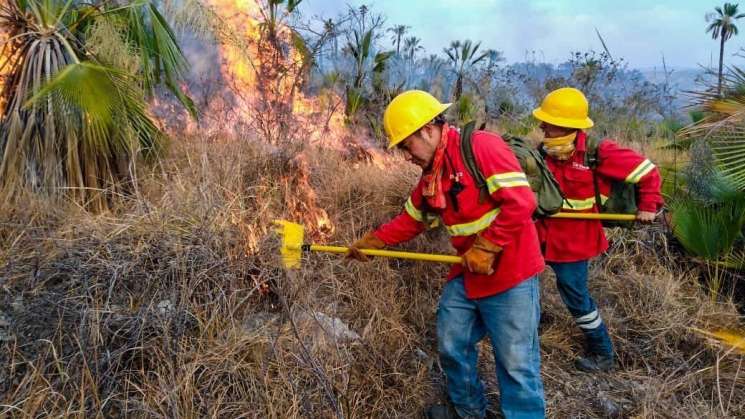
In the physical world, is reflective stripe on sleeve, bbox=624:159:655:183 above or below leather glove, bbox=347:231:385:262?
above

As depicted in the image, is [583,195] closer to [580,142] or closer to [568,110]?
[580,142]

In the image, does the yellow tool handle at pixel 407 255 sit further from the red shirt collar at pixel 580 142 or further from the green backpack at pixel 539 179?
the red shirt collar at pixel 580 142

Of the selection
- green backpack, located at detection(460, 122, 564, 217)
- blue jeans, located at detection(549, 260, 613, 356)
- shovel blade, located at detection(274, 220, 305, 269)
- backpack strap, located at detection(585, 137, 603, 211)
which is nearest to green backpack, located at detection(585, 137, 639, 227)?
backpack strap, located at detection(585, 137, 603, 211)

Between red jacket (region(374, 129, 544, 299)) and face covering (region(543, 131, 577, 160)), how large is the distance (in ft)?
3.23

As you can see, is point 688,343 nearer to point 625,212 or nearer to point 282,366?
point 625,212

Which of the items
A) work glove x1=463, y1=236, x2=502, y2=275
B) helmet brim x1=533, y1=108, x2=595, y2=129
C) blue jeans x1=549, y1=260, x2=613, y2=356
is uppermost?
helmet brim x1=533, y1=108, x2=595, y2=129

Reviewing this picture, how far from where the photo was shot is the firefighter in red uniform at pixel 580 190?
3193 mm

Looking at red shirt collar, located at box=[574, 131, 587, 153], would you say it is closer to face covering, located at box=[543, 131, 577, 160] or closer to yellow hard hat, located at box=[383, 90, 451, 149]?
face covering, located at box=[543, 131, 577, 160]

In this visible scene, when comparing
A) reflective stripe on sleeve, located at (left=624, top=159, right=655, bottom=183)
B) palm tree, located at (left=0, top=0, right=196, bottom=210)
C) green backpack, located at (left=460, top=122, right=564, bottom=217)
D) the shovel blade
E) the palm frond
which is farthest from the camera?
the palm frond

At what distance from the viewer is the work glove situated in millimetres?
2344

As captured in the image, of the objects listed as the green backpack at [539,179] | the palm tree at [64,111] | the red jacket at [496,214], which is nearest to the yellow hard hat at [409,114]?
the red jacket at [496,214]

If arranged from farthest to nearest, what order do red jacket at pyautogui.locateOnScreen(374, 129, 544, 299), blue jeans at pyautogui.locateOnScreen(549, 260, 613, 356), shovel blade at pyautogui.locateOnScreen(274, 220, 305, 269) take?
blue jeans at pyautogui.locateOnScreen(549, 260, 613, 356) < shovel blade at pyautogui.locateOnScreen(274, 220, 305, 269) < red jacket at pyautogui.locateOnScreen(374, 129, 544, 299)

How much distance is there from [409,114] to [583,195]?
1.62 metres

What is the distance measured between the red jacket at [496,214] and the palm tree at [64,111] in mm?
2631
